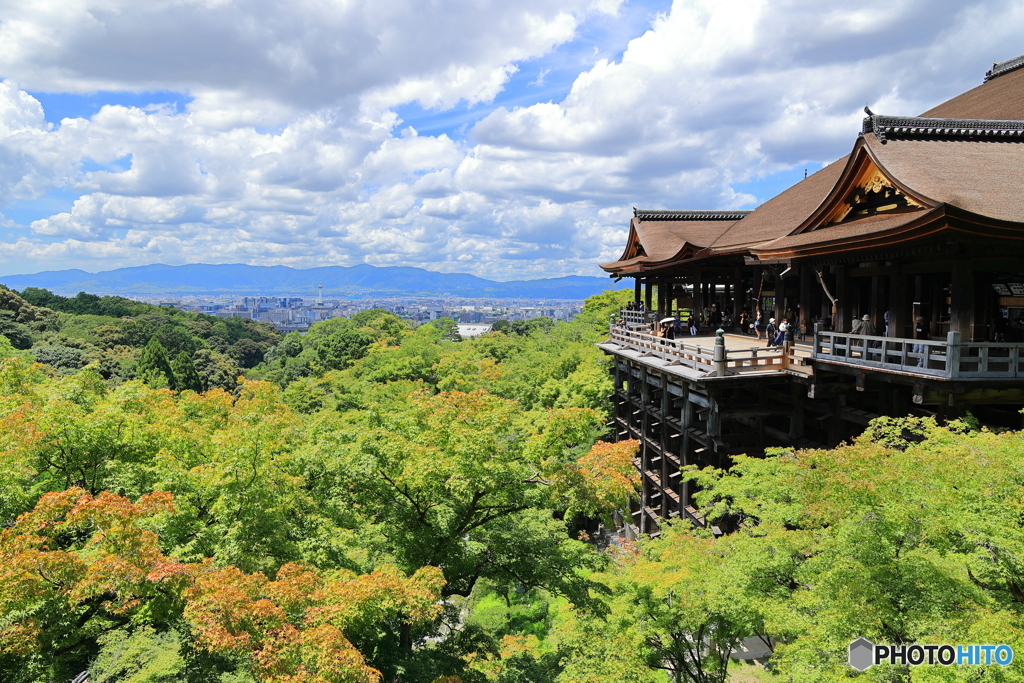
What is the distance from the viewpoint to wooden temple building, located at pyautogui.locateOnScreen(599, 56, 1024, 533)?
12172 mm

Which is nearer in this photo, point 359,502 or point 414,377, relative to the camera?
point 359,502

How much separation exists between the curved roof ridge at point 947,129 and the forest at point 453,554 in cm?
803

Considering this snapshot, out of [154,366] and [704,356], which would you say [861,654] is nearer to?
[704,356]

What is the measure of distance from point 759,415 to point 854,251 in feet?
17.3

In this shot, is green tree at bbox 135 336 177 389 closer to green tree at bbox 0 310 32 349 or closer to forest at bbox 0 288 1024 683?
green tree at bbox 0 310 32 349

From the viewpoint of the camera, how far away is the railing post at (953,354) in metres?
11.5

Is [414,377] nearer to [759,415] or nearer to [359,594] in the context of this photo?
[759,415]

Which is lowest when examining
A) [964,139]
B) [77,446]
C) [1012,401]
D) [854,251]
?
[77,446]

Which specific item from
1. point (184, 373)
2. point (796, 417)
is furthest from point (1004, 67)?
point (184, 373)

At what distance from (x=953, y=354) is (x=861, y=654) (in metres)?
7.09

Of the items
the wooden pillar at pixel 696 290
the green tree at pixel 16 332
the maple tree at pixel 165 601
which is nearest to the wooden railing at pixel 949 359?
the maple tree at pixel 165 601

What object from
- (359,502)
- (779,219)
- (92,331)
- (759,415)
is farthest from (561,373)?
(92,331)

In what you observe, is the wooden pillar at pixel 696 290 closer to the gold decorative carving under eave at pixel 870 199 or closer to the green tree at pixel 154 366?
the gold decorative carving under eave at pixel 870 199

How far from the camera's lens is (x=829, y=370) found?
14.9 metres
